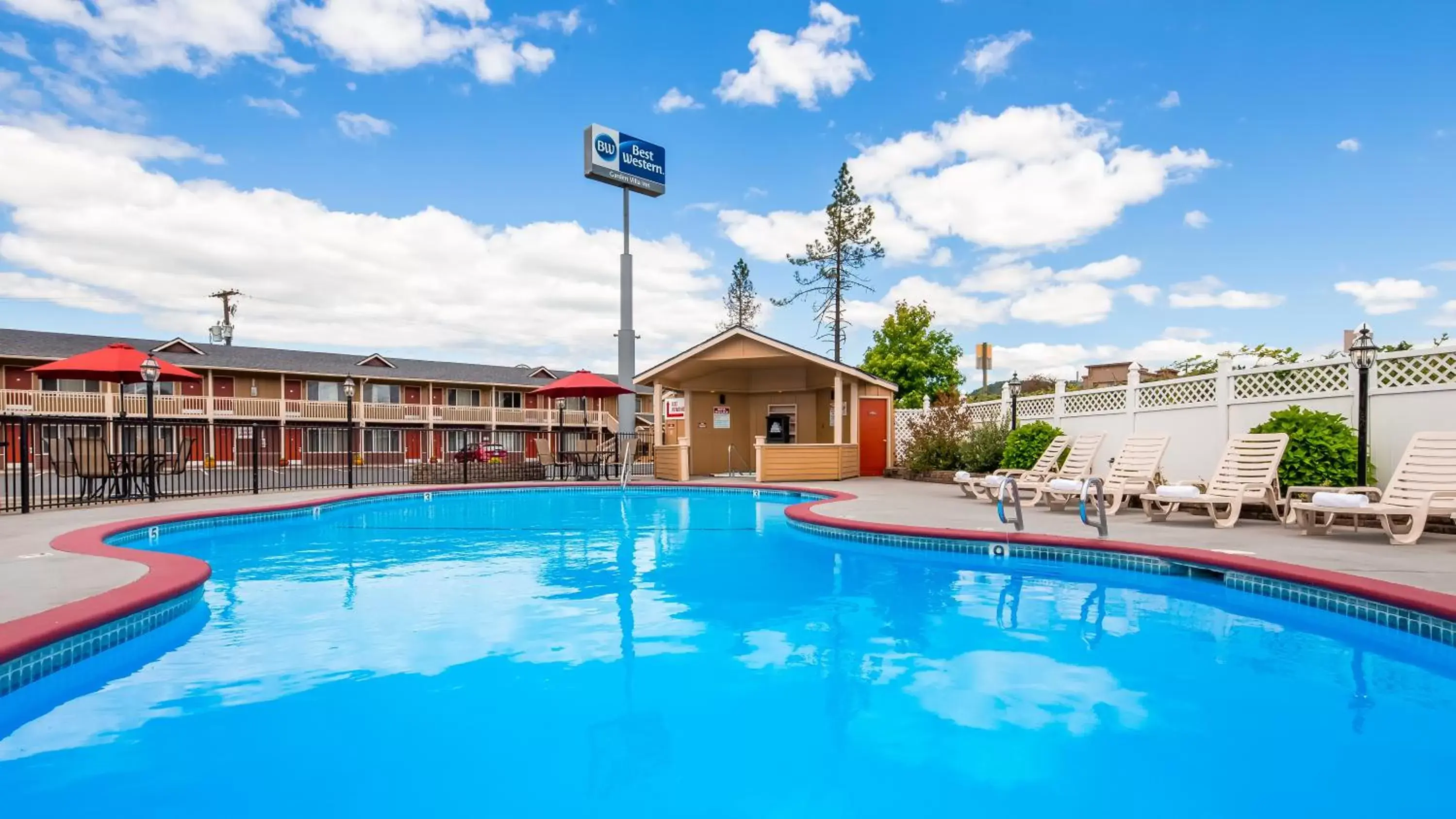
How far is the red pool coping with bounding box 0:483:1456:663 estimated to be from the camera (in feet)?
13.8

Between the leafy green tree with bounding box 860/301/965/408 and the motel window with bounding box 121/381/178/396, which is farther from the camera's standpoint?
the leafy green tree with bounding box 860/301/965/408

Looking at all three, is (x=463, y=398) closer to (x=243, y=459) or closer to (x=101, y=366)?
(x=243, y=459)

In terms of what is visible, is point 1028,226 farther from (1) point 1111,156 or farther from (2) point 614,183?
(2) point 614,183

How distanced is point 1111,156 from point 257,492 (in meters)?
19.4

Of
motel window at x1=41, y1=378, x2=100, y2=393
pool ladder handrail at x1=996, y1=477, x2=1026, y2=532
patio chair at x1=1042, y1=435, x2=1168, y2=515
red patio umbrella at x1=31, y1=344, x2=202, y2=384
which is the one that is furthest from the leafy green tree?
motel window at x1=41, y1=378, x2=100, y2=393

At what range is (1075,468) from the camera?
1160 cm

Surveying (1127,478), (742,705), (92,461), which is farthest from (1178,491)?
(92,461)

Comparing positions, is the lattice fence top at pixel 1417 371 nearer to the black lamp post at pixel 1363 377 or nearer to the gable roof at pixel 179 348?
the black lamp post at pixel 1363 377

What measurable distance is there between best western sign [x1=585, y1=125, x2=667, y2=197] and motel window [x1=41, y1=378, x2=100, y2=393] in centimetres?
1976

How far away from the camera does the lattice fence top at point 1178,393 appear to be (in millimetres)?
10875

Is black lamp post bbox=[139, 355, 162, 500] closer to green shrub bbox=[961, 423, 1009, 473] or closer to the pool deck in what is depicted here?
the pool deck

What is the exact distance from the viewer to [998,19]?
15875 mm

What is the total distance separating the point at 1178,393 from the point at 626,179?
17.6 metres

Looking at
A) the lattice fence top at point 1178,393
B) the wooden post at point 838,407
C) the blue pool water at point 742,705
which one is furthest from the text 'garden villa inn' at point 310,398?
the blue pool water at point 742,705
